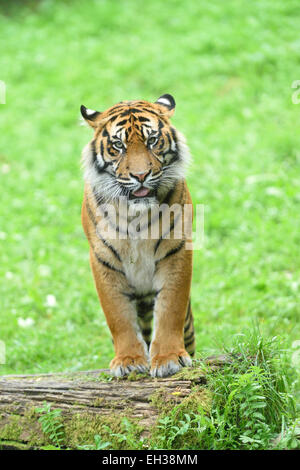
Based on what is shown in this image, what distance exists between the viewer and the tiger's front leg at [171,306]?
3322mm

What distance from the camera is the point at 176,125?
8672 mm

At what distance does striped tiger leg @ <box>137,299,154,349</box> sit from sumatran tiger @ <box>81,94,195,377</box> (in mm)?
142

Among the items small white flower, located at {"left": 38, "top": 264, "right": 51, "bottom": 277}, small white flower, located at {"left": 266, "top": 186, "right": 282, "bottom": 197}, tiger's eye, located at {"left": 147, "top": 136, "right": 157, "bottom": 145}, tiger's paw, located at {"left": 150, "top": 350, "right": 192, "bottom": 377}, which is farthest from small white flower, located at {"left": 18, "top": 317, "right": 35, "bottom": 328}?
small white flower, located at {"left": 266, "top": 186, "right": 282, "bottom": 197}

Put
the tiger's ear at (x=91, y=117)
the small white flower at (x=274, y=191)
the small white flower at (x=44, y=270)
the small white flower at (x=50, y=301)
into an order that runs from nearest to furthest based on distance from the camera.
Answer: the tiger's ear at (x=91, y=117) < the small white flower at (x=50, y=301) < the small white flower at (x=44, y=270) < the small white flower at (x=274, y=191)

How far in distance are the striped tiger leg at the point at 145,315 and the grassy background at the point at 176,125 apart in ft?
1.44

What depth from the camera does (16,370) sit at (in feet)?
15.2

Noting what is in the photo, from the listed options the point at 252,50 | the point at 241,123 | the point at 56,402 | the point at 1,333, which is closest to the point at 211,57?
the point at 252,50

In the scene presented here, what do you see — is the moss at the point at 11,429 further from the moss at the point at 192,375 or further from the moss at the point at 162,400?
the moss at the point at 192,375

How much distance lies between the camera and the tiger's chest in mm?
3400

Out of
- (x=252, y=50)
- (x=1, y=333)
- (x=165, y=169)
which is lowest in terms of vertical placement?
(x=1, y=333)

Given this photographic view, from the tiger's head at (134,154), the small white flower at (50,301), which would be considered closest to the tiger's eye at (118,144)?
the tiger's head at (134,154)

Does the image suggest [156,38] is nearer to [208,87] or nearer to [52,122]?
[208,87]

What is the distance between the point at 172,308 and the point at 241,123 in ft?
18.6

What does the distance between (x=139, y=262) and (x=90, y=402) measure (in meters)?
0.78
